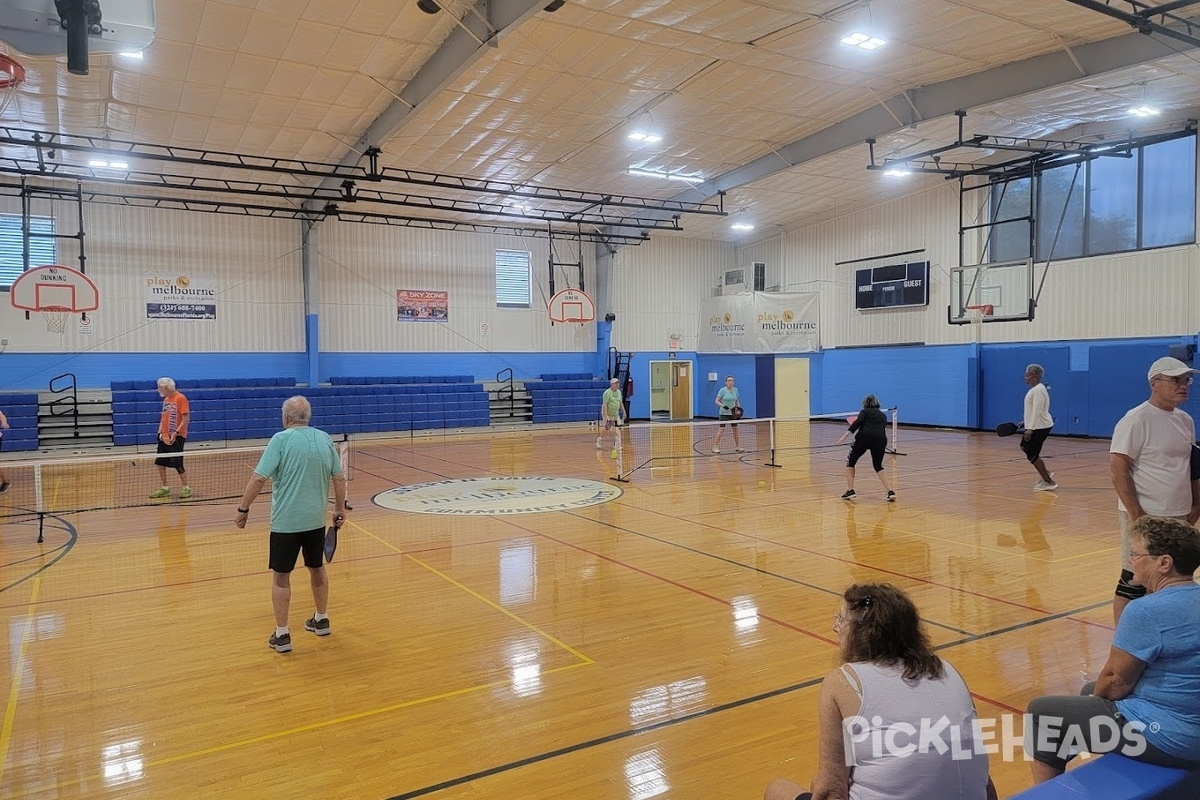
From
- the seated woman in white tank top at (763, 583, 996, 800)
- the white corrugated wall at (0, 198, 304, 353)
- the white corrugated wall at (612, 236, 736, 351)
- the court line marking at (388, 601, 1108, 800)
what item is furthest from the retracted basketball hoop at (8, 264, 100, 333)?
the seated woman in white tank top at (763, 583, 996, 800)

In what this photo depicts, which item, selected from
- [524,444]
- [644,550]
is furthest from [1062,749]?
[524,444]

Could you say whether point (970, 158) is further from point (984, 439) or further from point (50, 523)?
point (50, 523)

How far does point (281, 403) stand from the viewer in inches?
856

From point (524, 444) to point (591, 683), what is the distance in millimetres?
15770

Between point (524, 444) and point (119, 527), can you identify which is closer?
point (119, 527)

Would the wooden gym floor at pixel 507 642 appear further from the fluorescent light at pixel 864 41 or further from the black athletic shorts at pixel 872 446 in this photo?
the fluorescent light at pixel 864 41

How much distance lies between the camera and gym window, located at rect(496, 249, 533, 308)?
26578mm

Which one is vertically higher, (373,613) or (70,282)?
(70,282)

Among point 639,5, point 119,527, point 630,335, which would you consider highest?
point 639,5

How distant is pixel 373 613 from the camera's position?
6.23m

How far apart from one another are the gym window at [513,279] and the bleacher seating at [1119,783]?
24.9m

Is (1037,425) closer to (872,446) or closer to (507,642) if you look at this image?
(872,446)

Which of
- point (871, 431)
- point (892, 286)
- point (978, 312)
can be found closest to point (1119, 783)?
point (871, 431)

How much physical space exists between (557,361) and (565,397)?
6.41 ft
